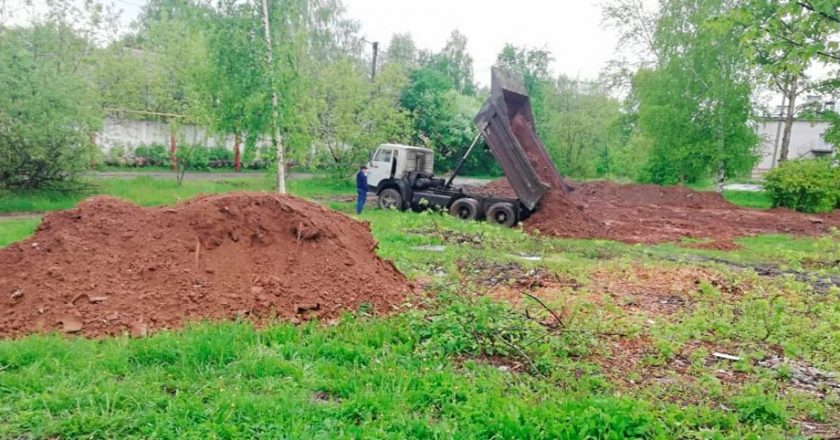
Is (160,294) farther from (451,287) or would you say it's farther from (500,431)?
(500,431)

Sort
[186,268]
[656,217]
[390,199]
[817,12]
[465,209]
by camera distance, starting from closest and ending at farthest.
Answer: [817,12] → [186,268] → [465,209] → [390,199] → [656,217]

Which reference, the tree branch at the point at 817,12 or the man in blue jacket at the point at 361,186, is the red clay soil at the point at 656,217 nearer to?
the man in blue jacket at the point at 361,186

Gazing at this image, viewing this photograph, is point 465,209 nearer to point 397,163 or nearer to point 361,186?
point 397,163

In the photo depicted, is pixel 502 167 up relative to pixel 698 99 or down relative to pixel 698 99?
down

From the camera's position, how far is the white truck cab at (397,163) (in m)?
15.7

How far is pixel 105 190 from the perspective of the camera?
14.8 meters

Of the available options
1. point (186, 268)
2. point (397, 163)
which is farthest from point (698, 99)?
point (186, 268)

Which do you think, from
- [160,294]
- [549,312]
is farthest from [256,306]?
[549,312]

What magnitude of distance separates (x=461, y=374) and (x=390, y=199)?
460 inches

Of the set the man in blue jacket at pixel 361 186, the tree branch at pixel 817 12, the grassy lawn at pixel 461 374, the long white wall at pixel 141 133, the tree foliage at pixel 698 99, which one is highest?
the tree foliage at pixel 698 99

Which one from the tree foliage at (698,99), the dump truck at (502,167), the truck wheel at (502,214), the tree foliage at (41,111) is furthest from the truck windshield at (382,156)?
the tree foliage at (698,99)

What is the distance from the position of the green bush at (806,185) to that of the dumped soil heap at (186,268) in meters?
18.6

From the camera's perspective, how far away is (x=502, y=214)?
44.5 ft

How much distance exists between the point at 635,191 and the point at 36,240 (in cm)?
2022
